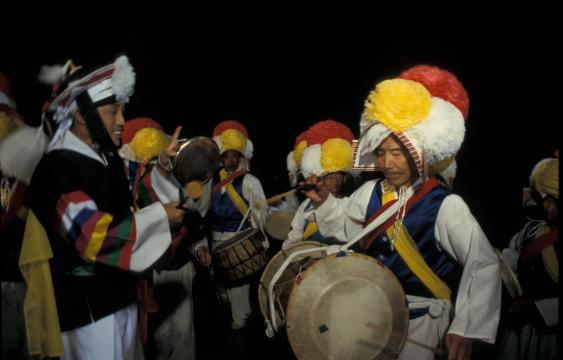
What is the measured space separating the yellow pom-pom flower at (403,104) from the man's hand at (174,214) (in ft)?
Answer: 4.39

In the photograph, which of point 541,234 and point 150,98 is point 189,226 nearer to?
point 541,234

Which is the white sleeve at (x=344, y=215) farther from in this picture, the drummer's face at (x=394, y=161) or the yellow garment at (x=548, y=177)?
the yellow garment at (x=548, y=177)

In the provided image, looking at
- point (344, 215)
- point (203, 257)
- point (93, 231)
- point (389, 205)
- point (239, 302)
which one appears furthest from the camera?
point (239, 302)

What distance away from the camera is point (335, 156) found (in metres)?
3.88

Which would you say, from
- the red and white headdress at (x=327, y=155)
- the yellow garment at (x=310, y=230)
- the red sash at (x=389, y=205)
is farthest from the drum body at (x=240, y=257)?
the red sash at (x=389, y=205)

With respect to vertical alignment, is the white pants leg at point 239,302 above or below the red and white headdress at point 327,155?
below

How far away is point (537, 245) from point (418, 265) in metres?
1.40

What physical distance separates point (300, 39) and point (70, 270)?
25.0ft

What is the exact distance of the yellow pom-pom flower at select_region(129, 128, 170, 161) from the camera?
5.12 m

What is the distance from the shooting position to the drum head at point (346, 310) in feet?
7.25

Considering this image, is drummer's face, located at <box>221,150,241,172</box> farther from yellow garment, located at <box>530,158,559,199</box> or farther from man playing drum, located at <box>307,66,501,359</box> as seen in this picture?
yellow garment, located at <box>530,158,559,199</box>

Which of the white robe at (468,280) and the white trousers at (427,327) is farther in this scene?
the white trousers at (427,327)

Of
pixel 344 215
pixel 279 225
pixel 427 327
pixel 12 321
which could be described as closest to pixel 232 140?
pixel 279 225

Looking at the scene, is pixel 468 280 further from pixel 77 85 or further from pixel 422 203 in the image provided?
pixel 77 85
